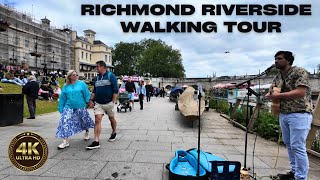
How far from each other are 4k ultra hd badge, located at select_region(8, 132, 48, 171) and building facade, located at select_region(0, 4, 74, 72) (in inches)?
2104

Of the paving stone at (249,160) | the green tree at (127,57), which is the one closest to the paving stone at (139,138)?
the paving stone at (249,160)

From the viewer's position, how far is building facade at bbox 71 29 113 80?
107 meters

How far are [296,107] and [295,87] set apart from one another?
0.29 metres

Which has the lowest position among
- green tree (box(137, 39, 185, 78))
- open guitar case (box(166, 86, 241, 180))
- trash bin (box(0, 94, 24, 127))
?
open guitar case (box(166, 86, 241, 180))

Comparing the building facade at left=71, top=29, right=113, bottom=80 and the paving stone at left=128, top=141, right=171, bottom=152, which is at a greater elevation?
the building facade at left=71, top=29, right=113, bottom=80

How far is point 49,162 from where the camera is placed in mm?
5328

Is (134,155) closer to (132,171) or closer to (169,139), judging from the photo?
(132,171)

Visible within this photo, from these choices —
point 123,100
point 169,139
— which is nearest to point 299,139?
point 169,139

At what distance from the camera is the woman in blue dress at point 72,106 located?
6555mm

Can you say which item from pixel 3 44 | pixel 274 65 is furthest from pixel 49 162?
pixel 3 44

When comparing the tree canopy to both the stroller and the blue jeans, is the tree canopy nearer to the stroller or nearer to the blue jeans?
the stroller

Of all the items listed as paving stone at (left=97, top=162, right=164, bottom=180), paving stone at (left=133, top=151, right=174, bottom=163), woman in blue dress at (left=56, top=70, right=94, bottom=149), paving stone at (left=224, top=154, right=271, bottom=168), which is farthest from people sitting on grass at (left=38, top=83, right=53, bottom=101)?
paving stone at (left=224, top=154, right=271, bottom=168)

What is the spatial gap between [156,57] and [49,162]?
101874 millimetres

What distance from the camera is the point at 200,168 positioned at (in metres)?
4.55
